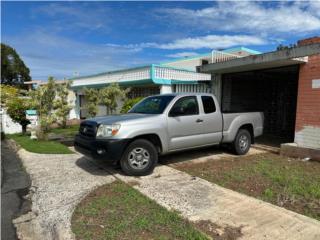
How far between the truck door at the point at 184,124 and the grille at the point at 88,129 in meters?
1.72

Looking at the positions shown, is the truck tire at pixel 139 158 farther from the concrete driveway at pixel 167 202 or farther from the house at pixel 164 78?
the house at pixel 164 78

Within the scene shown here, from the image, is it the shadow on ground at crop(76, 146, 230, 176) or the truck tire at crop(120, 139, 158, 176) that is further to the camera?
the shadow on ground at crop(76, 146, 230, 176)

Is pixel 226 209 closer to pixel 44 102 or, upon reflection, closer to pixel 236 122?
pixel 236 122

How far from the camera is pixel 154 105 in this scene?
7.19 metres

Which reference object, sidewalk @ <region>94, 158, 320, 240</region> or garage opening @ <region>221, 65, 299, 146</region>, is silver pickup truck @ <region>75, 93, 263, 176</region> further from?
garage opening @ <region>221, 65, 299, 146</region>

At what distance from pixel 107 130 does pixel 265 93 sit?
415 inches

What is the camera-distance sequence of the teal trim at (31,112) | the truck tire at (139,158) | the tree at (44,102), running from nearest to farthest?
the truck tire at (139,158), the tree at (44,102), the teal trim at (31,112)

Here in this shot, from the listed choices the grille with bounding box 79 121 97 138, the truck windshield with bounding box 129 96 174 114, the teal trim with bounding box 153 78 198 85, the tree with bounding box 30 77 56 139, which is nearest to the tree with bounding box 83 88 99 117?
the tree with bounding box 30 77 56 139

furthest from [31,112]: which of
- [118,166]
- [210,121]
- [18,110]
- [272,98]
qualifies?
[272,98]

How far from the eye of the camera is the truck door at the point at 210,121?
24.1 feet

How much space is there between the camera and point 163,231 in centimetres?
373

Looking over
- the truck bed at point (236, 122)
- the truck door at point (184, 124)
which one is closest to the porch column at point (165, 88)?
the truck bed at point (236, 122)

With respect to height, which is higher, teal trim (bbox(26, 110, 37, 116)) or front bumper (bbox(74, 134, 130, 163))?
teal trim (bbox(26, 110, 37, 116))

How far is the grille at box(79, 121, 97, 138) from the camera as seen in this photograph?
6143mm
